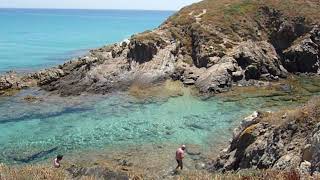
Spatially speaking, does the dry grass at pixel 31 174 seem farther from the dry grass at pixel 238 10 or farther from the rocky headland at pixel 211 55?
the dry grass at pixel 238 10

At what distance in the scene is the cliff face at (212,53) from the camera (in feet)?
193

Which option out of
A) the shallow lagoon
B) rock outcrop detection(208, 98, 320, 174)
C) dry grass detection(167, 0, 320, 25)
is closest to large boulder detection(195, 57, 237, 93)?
the shallow lagoon

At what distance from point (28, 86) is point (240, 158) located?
39.5m

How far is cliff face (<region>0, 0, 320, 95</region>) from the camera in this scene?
58938 millimetres

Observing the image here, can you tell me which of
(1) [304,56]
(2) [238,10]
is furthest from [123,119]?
(2) [238,10]

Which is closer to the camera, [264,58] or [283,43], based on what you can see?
[264,58]

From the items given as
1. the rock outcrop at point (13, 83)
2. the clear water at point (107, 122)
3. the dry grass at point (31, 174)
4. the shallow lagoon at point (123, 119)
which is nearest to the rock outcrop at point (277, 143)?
the shallow lagoon at point (123, 119)

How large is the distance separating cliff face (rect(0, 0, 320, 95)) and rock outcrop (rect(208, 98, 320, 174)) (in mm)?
24095

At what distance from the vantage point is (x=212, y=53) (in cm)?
6247

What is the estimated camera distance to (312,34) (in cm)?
6762

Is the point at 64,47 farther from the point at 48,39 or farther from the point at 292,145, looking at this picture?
the point at 292,145

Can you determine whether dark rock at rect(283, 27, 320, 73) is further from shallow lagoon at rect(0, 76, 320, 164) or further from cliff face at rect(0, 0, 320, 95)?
shallow lagoon at rect(0, 76, 320, 164)

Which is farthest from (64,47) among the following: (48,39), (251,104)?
(251,104)

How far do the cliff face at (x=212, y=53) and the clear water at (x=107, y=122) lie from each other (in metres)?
5.43
